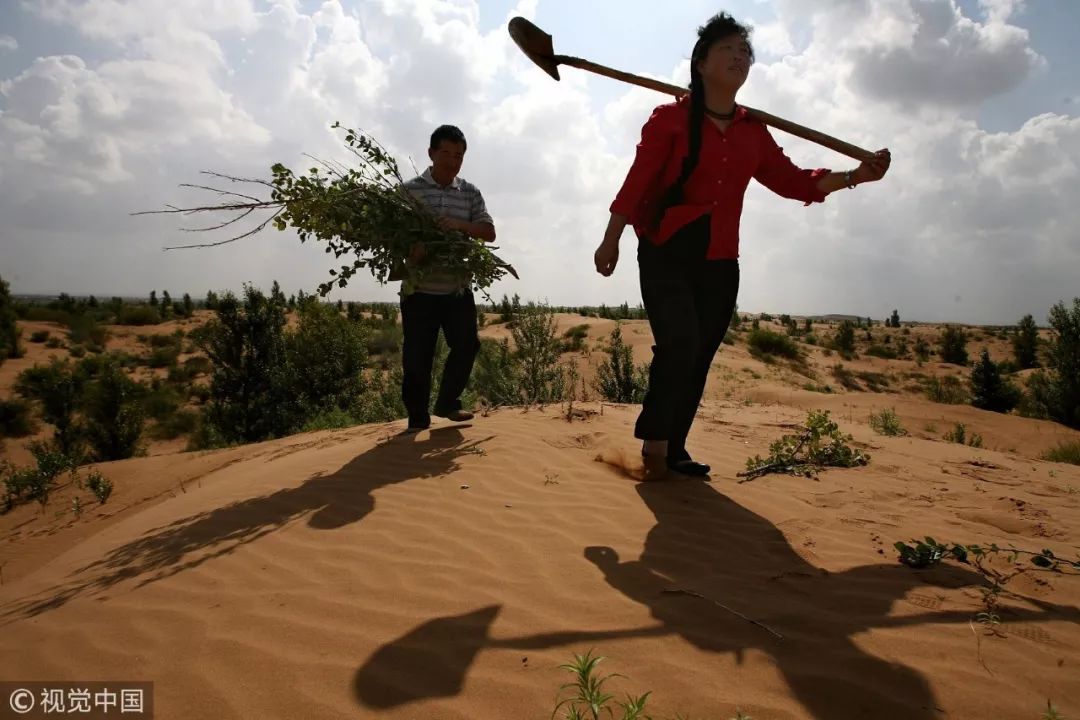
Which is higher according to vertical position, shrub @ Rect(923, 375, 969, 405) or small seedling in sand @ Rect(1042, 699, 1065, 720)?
shrub @ Rect(923, 375, 969, 405)

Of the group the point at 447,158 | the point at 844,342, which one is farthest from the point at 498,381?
the point at 844,342

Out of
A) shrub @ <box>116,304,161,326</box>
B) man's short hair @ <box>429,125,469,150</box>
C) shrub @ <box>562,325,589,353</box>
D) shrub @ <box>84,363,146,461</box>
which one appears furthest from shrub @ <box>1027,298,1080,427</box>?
shrub @ <box>116,304,161,326</box>

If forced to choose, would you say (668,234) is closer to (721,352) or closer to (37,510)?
(37,510)

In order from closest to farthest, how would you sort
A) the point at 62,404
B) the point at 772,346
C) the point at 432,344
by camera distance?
the point at 432,344, the point at 62,404, the point at 772,346

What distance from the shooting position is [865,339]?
A: 1093 inches

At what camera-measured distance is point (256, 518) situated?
2936 mm

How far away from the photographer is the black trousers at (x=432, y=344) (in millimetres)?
4223

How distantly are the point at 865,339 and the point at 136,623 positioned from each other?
3111cm

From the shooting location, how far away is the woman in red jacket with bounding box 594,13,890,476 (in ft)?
9.29

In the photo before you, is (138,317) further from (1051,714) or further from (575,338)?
(1051,714)

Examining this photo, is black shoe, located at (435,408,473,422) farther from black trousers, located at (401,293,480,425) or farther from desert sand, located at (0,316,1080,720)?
desert sand, located at (0,316,1080,720)

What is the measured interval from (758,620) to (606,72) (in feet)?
9.65

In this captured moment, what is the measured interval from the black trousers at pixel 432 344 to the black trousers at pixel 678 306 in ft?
5.29

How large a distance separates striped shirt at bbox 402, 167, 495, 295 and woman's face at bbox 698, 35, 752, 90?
1990mm
